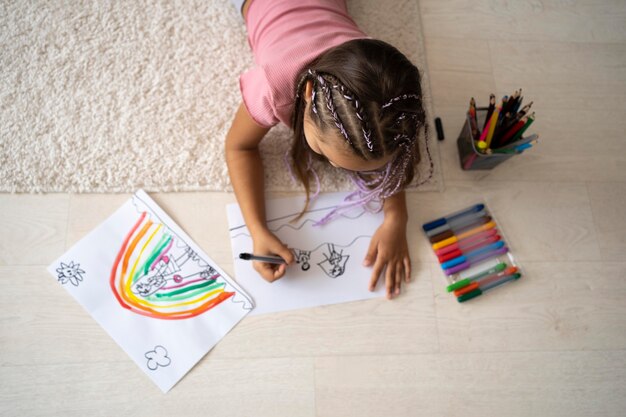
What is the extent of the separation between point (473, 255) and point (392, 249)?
0.48 ft

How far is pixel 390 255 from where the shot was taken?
66cm

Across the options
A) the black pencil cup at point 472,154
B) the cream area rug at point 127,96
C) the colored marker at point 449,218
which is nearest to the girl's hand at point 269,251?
the cream area rug at point 127,96

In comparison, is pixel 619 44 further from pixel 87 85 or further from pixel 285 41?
pixel 87 85

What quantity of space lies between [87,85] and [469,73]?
73 centimetres

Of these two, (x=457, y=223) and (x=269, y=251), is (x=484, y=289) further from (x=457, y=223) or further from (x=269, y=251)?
(x=269, y=251)

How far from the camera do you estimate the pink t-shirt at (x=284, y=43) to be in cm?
56

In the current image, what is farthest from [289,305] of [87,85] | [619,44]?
[619,44]

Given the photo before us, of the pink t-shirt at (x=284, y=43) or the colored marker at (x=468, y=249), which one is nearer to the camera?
the pink t-shirt at (x=284, y=43)

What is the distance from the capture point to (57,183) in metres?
0.68

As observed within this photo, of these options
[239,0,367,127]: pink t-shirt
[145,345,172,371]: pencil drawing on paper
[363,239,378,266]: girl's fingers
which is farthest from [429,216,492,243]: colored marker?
[145,345,172,371]: pencil drawing on paper

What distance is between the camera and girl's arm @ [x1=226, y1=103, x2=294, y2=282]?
641mm

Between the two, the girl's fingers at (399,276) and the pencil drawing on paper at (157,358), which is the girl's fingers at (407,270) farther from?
the pencil drawing on paper at (157,358)

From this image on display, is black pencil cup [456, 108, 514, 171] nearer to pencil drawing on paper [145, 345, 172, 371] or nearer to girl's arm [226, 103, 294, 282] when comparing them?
girl's arm [226, 103, 294, 282]

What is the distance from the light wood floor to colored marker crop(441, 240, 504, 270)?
2cm
